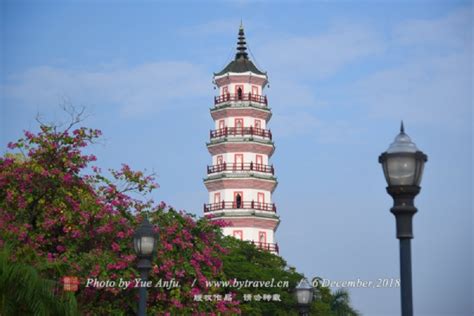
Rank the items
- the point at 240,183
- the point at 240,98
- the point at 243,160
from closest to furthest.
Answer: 1. the point at 240,183
2. the point at 243,160
3. the point at 240,98

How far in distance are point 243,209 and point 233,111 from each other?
22.4 feet

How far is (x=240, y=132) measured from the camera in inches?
2215

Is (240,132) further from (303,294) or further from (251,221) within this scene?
(303,294)

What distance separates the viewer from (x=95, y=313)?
18156 mm

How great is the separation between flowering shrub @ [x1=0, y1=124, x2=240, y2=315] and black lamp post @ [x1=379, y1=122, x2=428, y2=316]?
33.8 feet

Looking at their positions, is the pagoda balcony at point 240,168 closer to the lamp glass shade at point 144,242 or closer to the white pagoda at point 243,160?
the white pagoda at point 243,160

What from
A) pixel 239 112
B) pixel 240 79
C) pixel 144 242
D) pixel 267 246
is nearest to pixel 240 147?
pixel 239 112

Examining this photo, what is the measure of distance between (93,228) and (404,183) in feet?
38.9

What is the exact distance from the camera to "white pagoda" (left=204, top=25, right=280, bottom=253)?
2133 inches

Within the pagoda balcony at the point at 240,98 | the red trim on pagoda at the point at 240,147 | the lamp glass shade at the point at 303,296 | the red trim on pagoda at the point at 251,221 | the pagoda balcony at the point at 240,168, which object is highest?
the pagoda balcony at the point at 240,98

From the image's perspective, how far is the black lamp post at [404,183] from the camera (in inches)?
333

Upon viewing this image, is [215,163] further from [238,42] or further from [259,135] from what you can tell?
[238,42]

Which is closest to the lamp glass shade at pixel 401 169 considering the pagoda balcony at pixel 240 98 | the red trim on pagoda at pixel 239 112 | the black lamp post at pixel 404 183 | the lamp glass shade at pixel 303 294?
the black lamp post at pixel 404 183

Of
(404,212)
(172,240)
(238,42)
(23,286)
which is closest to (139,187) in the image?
(172,240)
